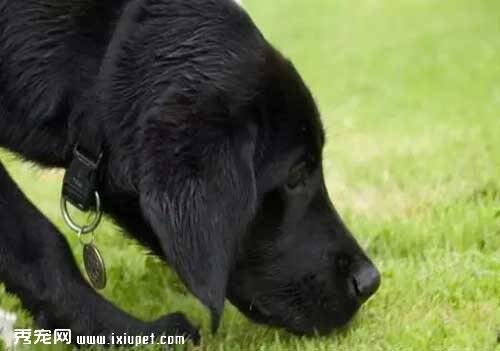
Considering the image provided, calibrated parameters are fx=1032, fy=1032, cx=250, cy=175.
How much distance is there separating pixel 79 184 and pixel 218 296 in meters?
0.48

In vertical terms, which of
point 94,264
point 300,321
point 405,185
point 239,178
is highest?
point 239,178

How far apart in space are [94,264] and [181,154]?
576 millimetres

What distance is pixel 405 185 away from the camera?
14.9ft

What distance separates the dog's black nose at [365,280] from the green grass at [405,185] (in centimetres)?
10

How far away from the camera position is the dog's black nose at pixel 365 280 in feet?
8.60

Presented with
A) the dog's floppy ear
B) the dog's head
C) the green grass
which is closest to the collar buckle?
the dog's head

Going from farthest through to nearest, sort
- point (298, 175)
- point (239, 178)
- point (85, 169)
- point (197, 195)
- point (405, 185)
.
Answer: point (405, 185) < point (298, 175) < point (85, 169) < point (239, 178) < point (197, 195)

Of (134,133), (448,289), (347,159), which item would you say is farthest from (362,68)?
(134,133)

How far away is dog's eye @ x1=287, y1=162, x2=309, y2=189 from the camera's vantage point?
255 centimetres

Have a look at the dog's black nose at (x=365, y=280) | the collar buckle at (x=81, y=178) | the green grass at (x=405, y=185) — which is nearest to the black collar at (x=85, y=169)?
the collar buckle at (x=81, y=178)

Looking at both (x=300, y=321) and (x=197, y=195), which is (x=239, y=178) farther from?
(x=300, y=321)

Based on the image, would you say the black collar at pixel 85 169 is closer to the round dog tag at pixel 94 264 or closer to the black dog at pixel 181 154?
the black dog at pixel 181 154

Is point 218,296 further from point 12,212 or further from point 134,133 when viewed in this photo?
point 12,212

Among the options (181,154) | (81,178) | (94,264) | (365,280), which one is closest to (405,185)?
(365,280)
